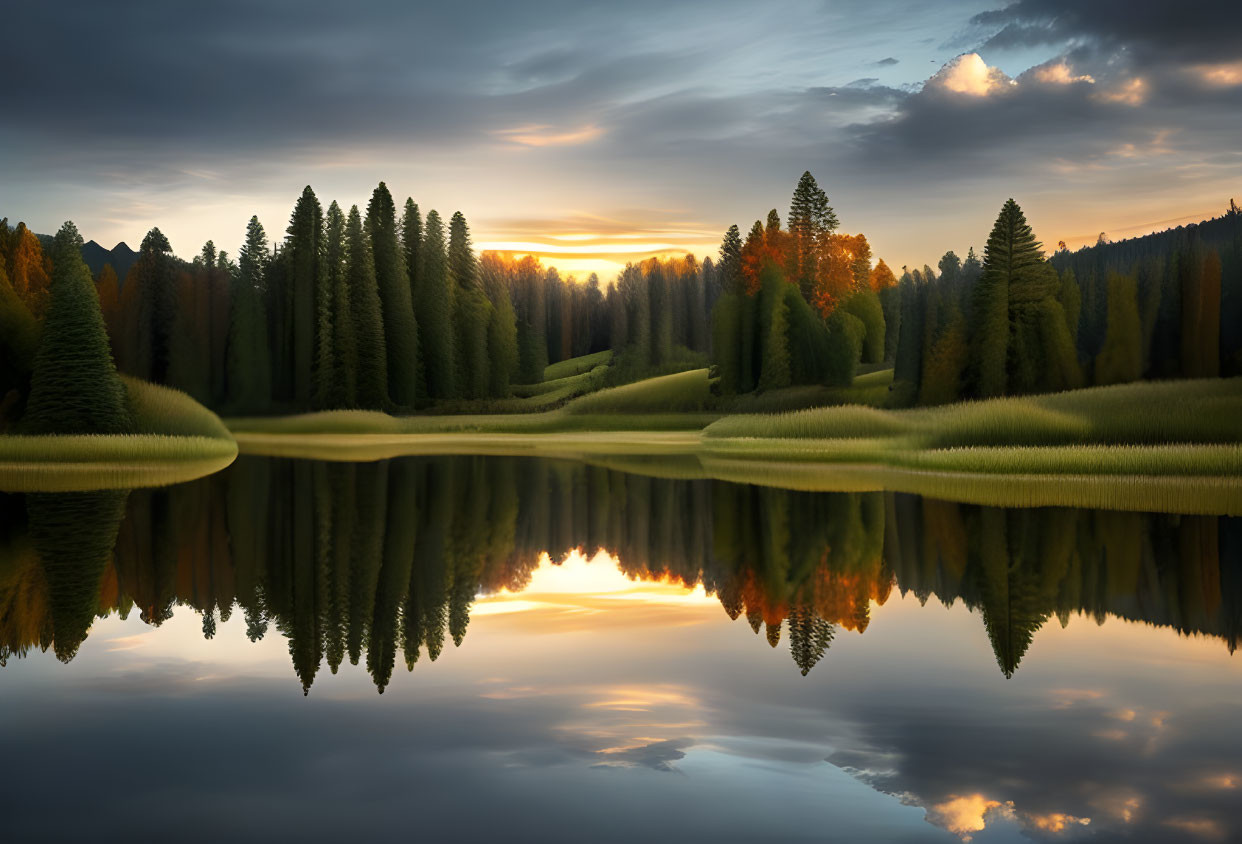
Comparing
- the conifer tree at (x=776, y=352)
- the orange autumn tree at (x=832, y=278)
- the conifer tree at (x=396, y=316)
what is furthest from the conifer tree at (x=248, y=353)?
the orange autumn tree at (x=832, y=278)

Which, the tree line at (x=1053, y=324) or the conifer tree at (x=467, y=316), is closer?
the tree line at (x=1053, y=324)

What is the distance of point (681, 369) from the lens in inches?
4161

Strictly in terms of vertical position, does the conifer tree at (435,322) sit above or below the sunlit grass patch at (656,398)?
above

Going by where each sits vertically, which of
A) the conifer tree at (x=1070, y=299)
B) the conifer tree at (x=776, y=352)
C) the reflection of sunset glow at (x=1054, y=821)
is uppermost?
the conifer tree at (x=1070, y=299)

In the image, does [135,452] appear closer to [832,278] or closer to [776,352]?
[776,352]

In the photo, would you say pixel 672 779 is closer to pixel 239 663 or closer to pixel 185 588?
pixel 239 663

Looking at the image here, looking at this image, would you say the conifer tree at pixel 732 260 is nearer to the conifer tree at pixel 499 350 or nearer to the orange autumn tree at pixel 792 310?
the orange autumn tree at pixel 792 310

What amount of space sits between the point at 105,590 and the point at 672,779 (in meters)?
10.6

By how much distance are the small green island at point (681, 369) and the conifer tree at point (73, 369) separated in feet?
0.32

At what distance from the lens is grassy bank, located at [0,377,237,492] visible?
3334 centimetres

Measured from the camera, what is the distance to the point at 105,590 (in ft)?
49.0

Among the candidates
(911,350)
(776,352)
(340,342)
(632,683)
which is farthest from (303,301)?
(632,683)

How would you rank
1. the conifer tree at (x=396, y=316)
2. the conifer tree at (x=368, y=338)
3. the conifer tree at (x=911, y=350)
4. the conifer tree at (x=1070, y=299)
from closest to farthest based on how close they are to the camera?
the conifer tree at (x=911, y=350) → the conifer tree at (x=1070, y=299) → the conifer tree at (x=368, y=338) → the conifer tree at (x=396, y=316)

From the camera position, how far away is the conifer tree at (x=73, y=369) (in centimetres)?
4309
